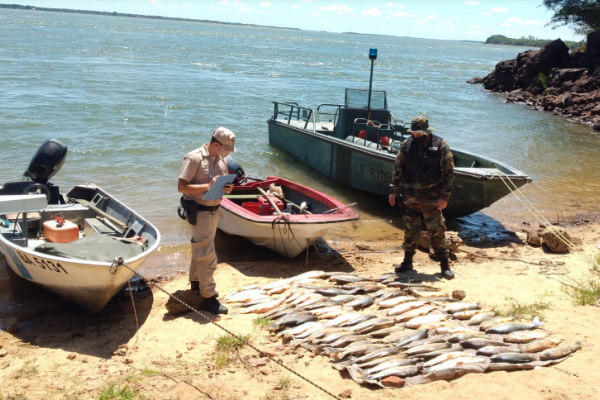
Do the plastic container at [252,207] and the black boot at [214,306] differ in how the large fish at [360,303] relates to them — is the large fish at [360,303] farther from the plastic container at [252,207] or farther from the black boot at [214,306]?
the plastic container at [252,207]

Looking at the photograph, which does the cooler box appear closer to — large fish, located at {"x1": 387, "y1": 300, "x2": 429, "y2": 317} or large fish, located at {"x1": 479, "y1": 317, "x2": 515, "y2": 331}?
large fish, located at {"x1": 387, "y1": 300, "x2": 429, "y2": 317}

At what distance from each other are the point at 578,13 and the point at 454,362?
125 ft

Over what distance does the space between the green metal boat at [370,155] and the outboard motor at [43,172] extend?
6.01 metres

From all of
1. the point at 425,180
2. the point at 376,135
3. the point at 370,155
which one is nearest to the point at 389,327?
the point at 425,180

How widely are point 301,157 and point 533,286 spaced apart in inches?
337

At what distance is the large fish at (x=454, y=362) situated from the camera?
4.53 meters

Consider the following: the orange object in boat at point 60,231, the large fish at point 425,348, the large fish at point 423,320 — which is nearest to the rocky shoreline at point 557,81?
the large fish at point 423,320

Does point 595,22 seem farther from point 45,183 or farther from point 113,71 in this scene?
point 45,183

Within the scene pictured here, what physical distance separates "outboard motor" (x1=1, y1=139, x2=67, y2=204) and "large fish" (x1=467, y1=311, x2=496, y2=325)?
6.42m

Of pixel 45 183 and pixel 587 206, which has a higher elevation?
pixel 45 183

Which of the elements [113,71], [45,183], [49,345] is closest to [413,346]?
[49,345]

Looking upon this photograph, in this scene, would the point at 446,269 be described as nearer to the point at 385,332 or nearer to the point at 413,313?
the point at 413,313

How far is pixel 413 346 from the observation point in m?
4.89

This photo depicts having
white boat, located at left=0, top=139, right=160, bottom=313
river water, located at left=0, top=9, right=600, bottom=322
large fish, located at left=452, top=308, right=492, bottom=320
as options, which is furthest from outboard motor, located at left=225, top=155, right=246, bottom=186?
large fish, located at left=452, top=308, right=492, bottom=320
